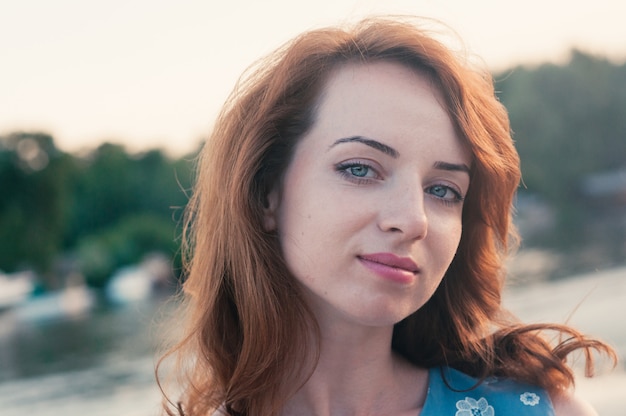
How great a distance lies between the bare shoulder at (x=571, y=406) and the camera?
1.85m

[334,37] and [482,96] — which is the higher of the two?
[334,37]

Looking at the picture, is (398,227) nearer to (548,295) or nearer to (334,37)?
(334,37)

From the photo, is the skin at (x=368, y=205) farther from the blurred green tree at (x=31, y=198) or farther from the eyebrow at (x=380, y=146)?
the blurred green tree at (x=31, y=198)

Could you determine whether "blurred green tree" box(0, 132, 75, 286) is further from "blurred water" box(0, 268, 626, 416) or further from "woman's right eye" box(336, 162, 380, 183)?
"woman's right eye" box(336, 162, 380, 183)

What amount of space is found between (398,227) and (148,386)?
571 centimetres

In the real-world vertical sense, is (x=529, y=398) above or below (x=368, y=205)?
below

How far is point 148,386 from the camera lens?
22.8 feet

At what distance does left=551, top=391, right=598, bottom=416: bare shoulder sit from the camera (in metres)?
1.85

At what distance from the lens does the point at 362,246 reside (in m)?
1.70

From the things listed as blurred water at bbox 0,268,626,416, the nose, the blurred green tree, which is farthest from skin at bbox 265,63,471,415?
the blurred green tree

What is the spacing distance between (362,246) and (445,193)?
26 centimetres

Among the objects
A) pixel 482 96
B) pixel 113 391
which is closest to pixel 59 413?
pixel 113 391

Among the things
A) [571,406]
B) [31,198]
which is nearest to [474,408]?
[571,406]

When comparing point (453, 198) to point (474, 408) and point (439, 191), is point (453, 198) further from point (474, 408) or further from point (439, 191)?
point (474, 408)
